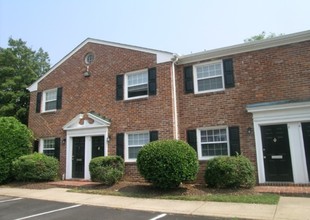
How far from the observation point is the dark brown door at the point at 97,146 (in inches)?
574

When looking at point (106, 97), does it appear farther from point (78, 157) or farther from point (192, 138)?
point (192, 138)

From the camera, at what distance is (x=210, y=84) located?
12945 millimetres

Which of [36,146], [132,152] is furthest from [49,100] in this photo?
[132,152]

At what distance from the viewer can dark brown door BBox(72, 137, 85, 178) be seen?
1515 cm

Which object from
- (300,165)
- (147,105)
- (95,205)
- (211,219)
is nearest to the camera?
(211,219)

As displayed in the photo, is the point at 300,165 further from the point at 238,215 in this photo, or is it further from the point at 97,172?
the point at 97,172

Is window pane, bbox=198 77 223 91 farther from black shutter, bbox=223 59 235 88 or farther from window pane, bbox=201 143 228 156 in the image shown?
window pane, bbox=201 143 228 156

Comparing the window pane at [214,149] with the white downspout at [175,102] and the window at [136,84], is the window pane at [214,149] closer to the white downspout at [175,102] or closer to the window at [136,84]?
the white downspout at [175,102]

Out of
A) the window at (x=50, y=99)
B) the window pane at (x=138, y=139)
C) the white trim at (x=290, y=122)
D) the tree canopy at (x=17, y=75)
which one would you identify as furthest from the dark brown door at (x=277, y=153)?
the tree canopy at (x=17, y=75)

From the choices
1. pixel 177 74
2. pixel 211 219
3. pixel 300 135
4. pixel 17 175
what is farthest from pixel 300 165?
pixel 17 175

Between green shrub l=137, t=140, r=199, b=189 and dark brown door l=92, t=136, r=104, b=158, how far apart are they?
4286mm

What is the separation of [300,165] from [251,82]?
378 centimetres

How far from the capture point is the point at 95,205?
9.21 m

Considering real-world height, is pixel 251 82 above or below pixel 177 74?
below
